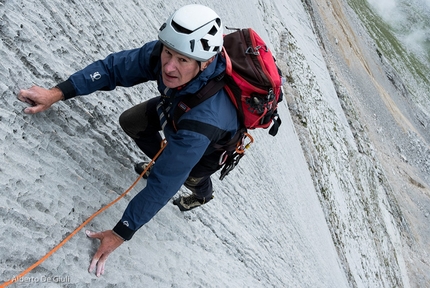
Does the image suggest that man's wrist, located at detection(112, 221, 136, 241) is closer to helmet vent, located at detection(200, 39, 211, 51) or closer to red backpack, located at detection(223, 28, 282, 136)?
red backpack, located at detection(223, 28, 282, 136)

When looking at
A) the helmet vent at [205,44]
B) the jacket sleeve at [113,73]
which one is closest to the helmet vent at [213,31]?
the helmet vent at [205,44]

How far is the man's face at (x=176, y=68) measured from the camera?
12.2 feet

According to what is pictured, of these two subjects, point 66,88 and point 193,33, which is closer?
point 193,33

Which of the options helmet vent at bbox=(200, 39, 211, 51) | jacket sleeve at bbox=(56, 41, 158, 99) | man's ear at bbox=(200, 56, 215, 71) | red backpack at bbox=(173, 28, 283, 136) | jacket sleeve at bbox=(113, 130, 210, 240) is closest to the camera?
jacket sleeve at bbox=(113, 130, 210, 240)

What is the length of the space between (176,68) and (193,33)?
0.35 m

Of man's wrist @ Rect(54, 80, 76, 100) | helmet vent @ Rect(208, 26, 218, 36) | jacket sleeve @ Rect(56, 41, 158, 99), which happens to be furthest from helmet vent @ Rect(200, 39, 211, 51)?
man's wrist @ Rect(54, 80, 76, 100)

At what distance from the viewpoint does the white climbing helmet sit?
365 centimetres

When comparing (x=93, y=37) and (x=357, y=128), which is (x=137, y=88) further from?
(x=357, y=128)

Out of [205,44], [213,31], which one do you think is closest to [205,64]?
[205,44]

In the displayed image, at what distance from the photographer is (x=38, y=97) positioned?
4043 mm

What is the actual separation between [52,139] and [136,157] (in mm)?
1613

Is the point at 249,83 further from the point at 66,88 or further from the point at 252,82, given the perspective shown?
the point at 66,88

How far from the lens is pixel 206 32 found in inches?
148

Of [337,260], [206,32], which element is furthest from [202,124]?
[337,260]
